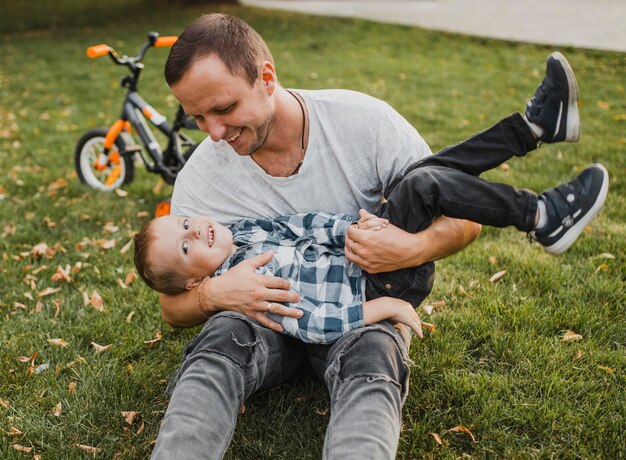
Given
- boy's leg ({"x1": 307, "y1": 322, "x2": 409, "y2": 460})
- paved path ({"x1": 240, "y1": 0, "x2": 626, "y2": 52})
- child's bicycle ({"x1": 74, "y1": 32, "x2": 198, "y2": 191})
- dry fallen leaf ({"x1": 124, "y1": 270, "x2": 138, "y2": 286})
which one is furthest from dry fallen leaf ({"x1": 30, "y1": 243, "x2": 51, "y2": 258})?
paved path ({"x1": 240, "y1": 0, "x2": 626, "y2": 52})

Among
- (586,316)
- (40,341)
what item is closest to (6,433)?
(40,341)

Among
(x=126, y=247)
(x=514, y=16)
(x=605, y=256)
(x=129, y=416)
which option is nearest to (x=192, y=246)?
(x=129, y=416)

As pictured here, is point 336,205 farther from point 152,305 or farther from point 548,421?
point 152,305

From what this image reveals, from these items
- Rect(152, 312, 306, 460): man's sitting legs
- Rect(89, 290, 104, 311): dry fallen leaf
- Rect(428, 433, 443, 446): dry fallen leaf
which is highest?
Rect(152, 312, 306, 460): man's sitting legs

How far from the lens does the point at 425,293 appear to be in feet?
8.89

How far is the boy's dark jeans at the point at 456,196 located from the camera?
246cm

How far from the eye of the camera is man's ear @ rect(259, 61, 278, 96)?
2.67m

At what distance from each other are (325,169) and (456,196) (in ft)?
2.19

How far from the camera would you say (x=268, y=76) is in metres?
2.72

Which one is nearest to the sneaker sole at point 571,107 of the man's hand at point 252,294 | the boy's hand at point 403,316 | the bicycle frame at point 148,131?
the boy's hand at point 403,316

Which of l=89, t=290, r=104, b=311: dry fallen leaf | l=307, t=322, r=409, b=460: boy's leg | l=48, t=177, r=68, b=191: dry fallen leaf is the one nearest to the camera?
l=307, t=322, r=409, b=460: boy's leg

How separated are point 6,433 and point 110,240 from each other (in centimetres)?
222

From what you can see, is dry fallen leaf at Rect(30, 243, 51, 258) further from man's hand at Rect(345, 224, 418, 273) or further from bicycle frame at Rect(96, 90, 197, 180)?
man's hand at Rect(345, 224, 418, 273)

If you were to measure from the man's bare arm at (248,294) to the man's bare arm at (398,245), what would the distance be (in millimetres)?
345
